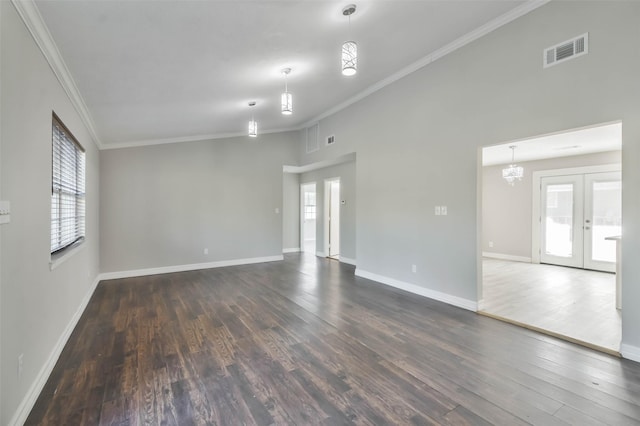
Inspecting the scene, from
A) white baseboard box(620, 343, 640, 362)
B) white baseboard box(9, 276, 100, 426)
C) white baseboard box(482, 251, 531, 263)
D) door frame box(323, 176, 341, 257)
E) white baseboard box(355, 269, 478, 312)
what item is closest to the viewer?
white baseboard box(9, 276, 100, 426)

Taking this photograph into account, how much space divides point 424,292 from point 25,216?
14.3 ft

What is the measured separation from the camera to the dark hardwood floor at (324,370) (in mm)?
1889

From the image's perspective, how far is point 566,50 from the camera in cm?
283

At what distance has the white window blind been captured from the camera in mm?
2883

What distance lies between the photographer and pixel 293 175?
902 centimetres

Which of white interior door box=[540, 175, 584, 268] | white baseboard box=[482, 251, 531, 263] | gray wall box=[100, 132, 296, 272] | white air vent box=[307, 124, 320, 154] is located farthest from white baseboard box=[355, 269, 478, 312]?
white interior door box=[540, 175, 584, 268]

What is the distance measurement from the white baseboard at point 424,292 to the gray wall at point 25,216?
4176 millimetres

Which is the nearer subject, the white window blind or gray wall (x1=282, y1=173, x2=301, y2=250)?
the white window blind

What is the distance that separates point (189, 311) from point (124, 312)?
2.73 feet

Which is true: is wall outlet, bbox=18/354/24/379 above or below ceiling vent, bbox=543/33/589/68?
below

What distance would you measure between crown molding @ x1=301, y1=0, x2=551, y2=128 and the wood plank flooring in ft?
10.9

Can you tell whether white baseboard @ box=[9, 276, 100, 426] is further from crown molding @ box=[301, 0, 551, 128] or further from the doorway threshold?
crown molding @ box=[301, 0, 551, 128]

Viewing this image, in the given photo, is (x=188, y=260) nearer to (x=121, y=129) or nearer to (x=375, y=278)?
(x=121, y=129)

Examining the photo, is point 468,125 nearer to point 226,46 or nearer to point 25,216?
point 226,46
